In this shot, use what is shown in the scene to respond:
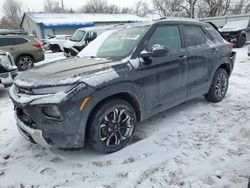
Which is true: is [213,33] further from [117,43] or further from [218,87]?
[117,43]

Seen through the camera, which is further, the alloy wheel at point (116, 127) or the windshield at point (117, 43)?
the windshield at point (117, 43)

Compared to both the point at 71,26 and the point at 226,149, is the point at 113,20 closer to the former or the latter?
the point at 71,26

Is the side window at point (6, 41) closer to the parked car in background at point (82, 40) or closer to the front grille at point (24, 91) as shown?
the parked car in background at point (82, 40)

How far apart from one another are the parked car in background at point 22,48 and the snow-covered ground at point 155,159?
6.72m

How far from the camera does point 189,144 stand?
3.23 m

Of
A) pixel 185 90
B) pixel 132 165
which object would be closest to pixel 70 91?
pixel 132 165

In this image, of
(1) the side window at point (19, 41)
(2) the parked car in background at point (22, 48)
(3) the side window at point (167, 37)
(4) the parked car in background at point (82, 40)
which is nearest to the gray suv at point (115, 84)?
(3) the side window at point (167, 37)

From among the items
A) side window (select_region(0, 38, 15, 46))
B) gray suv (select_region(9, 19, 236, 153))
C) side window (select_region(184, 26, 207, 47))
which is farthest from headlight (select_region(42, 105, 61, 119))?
side window (select_region(0, 38, 15, 46))

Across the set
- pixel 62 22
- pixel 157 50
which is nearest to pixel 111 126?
pixel 157 50

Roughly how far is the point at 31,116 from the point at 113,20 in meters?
34.4

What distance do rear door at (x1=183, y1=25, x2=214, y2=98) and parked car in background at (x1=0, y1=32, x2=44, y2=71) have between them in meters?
8.27

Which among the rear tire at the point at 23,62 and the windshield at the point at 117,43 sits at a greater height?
the windshield at the point at 117,43

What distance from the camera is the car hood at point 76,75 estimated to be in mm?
2613

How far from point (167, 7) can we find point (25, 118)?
50.1 m
